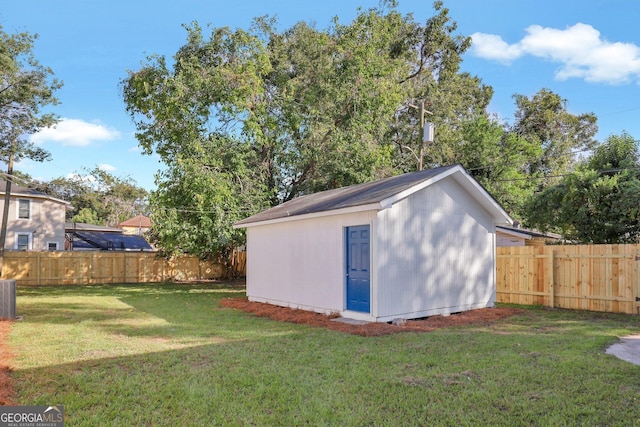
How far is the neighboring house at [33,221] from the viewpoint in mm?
28031

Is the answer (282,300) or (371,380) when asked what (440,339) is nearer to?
(371,380)

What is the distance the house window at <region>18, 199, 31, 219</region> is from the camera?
28484 mm

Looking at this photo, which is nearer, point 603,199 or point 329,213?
point 329,213

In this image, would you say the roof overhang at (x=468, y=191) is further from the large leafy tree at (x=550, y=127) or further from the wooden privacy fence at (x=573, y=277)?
the large leafy tree at (x=550, y=127)

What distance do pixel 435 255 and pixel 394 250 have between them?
145 cm

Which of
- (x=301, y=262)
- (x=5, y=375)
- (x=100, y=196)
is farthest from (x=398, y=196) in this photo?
(x=100, y=196)

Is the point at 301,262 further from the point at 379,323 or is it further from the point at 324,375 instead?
the point at 324,375

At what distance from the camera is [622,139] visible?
15.4 metres

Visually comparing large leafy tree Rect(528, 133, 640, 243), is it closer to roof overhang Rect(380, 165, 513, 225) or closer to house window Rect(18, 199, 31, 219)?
roof overhang Rect(380, 165, 513, 225)

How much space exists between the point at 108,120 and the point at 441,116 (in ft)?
64.6

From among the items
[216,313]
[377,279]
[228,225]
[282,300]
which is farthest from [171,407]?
[228,225]

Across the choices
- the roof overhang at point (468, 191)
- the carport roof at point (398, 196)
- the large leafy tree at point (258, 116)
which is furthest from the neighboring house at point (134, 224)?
the roof overhang at point (468, 191)

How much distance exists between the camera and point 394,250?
9.47 meters

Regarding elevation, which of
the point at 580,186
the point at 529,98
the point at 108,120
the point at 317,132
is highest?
the point at 529,98
